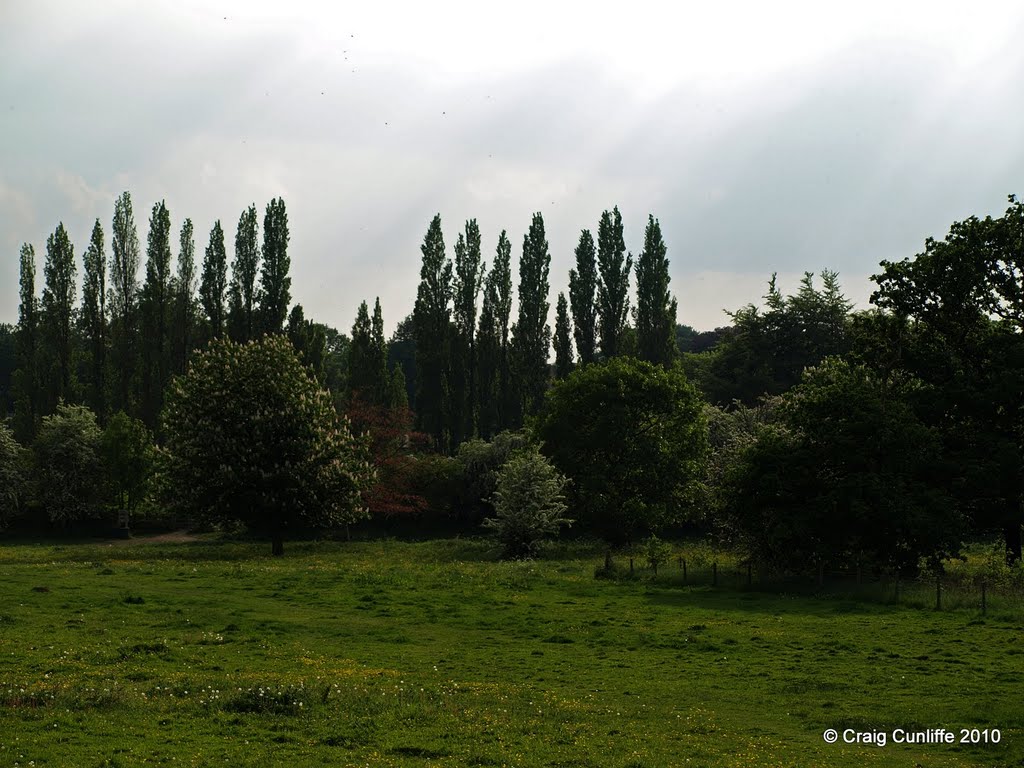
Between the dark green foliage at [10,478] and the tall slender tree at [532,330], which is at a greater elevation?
the tall slender tree at [532,330]

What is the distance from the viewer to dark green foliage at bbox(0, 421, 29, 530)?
225ft

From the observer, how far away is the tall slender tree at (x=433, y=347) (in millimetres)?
88562

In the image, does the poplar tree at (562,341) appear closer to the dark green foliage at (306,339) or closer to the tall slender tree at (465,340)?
the tall slender tree at (465,340)

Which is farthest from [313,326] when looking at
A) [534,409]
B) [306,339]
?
[534,409]

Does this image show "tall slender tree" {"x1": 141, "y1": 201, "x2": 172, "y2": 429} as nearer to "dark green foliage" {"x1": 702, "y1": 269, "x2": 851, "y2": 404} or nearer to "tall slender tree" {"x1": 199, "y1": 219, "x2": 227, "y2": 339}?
"tall slender tree" {"x1": 199, "y1": 219, "x2": 227, "y2": 339}

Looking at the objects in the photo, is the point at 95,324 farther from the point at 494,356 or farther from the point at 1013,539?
the point at 1013,539

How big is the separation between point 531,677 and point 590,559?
29.9m

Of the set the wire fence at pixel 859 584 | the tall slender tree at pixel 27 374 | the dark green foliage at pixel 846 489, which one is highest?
the tall slender tree at pixel 27 374

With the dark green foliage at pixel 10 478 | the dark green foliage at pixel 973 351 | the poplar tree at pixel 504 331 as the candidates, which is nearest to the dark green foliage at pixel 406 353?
the poplar tree at pixel 504 331

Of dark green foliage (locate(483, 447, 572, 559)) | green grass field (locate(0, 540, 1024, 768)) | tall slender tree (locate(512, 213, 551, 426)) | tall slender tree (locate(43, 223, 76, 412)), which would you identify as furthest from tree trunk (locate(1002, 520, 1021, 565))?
tall slender tree (locate(43, 223, 76, 412))

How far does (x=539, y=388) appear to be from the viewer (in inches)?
3472

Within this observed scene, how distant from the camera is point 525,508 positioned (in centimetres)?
5344

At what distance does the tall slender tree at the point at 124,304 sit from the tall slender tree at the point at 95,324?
949 millimetres

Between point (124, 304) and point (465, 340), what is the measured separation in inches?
1221
